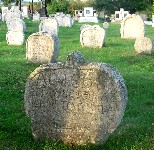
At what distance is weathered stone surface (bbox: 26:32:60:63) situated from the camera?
1461 cm

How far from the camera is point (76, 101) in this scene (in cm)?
672

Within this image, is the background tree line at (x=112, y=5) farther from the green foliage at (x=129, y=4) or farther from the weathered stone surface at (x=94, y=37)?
the weathered stone surface at (x=94, y=37)

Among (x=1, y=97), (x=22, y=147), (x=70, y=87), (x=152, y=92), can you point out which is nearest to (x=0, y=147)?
(x=22, y=147)

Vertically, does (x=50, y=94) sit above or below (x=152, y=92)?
above

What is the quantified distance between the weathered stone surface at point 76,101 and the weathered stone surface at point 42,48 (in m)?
7.70

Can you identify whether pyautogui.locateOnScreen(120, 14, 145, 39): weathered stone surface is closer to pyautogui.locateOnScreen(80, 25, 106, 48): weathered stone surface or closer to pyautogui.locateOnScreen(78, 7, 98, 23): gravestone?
pyautogui.locateOnScreen(80, 25, 106, 48): weathered stone surface

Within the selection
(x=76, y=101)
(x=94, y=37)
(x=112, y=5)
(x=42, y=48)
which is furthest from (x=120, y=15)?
(x=76, y=101)

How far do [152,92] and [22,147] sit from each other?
4832 millimetres

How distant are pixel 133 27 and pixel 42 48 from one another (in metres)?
11.0

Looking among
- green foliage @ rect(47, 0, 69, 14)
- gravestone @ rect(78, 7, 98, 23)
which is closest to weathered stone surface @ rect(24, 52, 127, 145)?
gravestone @ rect(78, 7, 98, 23)

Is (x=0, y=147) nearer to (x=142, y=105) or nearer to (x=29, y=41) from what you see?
(x=142, y=105)

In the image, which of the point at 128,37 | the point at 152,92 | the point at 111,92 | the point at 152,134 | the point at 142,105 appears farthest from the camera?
the point at 128,37

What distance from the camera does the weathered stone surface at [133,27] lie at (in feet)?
81.1

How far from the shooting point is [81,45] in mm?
20500
